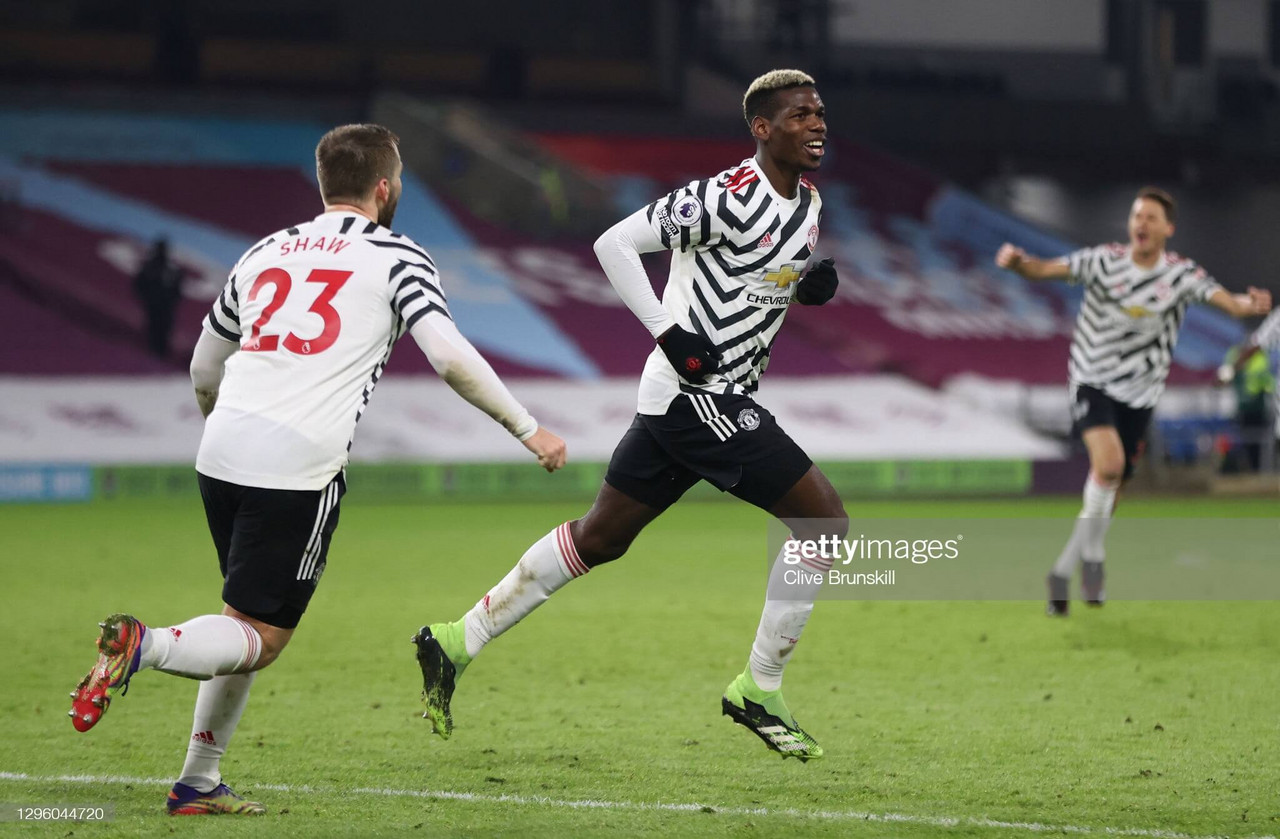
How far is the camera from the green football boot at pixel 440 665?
5.41 m

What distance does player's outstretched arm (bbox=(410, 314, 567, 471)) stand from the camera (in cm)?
448

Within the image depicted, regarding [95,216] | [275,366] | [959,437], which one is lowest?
[959,437]

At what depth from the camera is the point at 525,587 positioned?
5730 mm

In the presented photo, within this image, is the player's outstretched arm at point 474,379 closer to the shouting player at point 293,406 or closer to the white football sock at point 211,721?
the shouting player at point 293,406

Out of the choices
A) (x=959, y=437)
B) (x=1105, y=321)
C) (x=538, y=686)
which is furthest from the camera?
(x=959, y=437)

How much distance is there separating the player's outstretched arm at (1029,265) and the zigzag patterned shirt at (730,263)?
112 inches

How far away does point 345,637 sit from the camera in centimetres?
860

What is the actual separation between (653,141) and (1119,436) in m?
20.1

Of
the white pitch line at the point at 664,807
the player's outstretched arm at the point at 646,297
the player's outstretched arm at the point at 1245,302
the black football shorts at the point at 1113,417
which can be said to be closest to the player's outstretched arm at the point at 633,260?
the player's outstretched arm at the point at 646,297

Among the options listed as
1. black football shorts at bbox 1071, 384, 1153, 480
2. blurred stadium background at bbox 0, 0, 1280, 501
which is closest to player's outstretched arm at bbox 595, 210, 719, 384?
black football shorts at bbox 1071, 384, 1153, 480

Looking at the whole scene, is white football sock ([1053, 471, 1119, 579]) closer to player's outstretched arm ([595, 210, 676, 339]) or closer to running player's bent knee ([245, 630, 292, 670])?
player's outstretched arm ([595, 210, 676, 339])

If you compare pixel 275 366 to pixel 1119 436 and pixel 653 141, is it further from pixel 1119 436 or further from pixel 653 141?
pixel 653 141

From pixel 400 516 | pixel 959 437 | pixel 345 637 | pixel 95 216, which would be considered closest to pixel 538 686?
pixel 345 637

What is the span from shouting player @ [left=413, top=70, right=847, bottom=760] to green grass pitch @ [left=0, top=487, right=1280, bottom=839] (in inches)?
17.2
